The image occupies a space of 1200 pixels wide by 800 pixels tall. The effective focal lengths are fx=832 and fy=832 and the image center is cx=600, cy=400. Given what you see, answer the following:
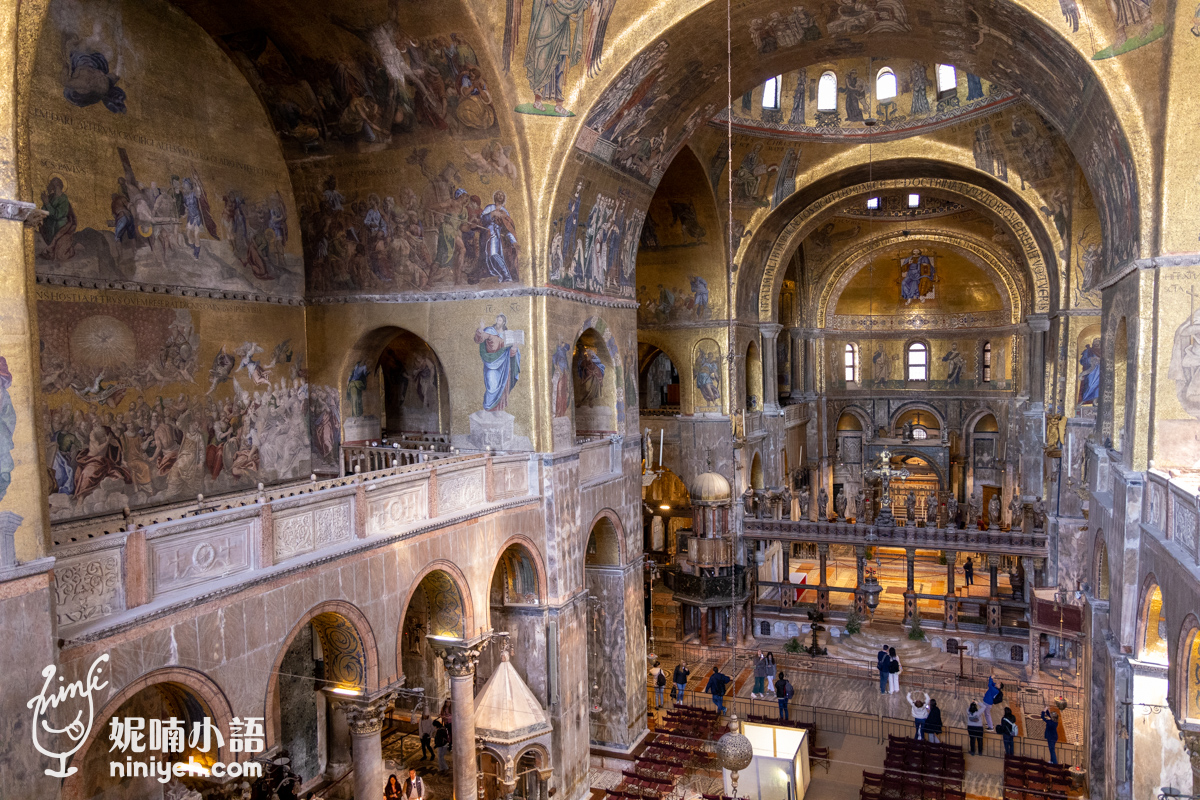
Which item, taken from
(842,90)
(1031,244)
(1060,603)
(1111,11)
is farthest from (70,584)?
(1031,244)

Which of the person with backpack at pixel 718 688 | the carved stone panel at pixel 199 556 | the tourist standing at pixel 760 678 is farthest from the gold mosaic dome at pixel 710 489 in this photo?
the carved stone panel at pixel 199 556

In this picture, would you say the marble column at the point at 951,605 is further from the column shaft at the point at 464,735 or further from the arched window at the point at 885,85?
the column shaft at the point at 464,735

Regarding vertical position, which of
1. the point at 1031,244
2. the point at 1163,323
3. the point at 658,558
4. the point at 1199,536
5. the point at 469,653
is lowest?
the point at 658,558

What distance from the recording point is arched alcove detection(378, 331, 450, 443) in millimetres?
16844

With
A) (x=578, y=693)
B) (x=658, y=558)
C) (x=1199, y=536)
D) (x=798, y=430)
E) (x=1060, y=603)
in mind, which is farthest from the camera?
(x=798, y=430)

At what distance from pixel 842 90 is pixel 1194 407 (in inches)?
574

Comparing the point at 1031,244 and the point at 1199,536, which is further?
the point at 1031,244

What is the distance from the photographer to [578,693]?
15234 millimetres

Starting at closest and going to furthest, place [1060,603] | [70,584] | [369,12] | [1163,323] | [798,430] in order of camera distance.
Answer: [70,584] < [1163,323] < [369,12] < [1060,603] < [798,430]

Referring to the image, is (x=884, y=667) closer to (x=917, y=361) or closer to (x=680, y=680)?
(x=680, y=680)

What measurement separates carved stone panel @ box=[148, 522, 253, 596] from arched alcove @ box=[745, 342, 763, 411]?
64.3ft

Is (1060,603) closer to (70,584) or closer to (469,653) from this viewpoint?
(469,653)

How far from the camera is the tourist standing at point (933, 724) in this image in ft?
54.3

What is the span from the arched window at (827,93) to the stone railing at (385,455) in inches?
576
